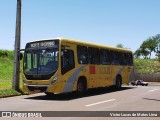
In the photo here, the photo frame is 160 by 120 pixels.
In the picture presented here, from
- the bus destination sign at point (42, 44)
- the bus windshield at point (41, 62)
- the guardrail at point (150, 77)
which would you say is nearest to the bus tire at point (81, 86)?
the bus windshield at point (41, 62)

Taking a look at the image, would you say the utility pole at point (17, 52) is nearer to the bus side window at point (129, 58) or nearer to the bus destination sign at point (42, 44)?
the bus destination sign at point (42, 44)

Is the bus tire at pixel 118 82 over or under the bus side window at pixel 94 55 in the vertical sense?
under

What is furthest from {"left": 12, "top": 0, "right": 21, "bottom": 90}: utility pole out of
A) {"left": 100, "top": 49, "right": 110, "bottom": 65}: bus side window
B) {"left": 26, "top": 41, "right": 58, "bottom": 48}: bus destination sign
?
{"left": 100, "top": 49, "right": 110, "bottom": 65}: bus side window

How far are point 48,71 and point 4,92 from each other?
12.0ft

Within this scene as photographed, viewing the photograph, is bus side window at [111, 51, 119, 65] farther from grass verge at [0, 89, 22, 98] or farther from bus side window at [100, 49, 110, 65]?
grass verge at [0, 89, 22, 98]

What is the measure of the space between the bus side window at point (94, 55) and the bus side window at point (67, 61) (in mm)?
2315

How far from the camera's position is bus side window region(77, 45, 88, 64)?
1891 cm

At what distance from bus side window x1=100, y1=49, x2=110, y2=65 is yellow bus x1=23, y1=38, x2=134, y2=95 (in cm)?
16

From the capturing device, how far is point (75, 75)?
18.4 meters

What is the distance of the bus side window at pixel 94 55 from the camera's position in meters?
20.2

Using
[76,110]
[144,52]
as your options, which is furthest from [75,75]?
[144,52]

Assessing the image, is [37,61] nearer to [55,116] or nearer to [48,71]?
[48,71]

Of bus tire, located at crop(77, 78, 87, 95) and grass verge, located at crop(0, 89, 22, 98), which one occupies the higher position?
bus tire, located at crop(77, 78, 87, 95)

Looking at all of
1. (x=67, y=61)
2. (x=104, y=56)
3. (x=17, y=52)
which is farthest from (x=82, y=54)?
(x=17, y=52)
